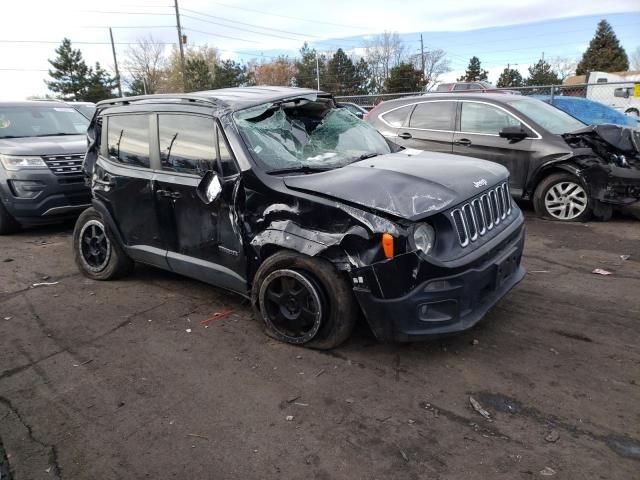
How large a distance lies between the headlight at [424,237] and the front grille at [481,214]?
0.60ft

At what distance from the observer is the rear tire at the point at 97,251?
5066 mm

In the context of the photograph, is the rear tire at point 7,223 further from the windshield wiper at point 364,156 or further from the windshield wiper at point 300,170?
the windshield wiper at point 364,156

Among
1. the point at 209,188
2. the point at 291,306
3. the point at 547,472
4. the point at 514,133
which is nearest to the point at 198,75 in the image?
the point at 514,133

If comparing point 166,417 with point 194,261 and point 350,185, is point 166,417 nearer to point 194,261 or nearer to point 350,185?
point 194,261

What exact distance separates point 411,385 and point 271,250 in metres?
1.37

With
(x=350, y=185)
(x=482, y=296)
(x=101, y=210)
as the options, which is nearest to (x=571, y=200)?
(x=482, y=296)

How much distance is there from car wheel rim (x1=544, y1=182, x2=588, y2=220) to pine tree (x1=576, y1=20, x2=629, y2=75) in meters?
58.4

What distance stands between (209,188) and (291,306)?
1135 millimetres

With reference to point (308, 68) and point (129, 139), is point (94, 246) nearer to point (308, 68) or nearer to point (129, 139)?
point (129, 139)

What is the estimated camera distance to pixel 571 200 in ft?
22.1

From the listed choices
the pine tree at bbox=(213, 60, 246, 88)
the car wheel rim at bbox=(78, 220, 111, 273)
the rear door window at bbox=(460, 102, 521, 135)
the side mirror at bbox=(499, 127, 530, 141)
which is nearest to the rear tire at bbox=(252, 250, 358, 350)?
the car wheel rim at bbox=(78, 220, 111, 273)

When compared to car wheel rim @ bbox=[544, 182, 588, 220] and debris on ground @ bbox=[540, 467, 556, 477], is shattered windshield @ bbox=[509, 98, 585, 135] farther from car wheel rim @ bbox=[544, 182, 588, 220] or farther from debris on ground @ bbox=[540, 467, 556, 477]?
debris on ground @ bbox=[540, 467, 556, 477]

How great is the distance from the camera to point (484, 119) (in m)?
7.33

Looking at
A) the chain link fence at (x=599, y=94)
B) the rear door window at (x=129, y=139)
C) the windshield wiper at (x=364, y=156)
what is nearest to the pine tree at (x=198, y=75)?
the chain link fence at (x=599, y=94)
